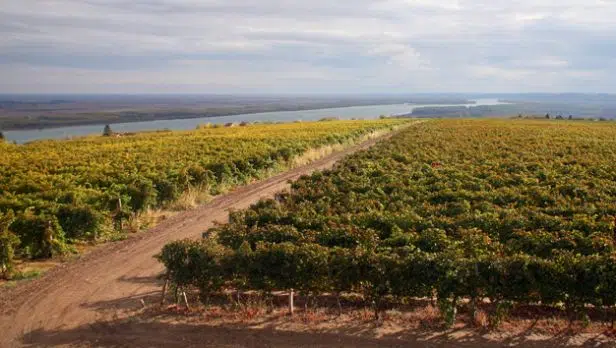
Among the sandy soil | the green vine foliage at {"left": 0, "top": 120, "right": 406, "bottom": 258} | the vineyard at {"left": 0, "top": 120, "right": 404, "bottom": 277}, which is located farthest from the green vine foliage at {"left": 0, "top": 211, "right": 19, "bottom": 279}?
the green vine foliage at {"left": 0, "top": 120, "right": 406, "bottom": 258}

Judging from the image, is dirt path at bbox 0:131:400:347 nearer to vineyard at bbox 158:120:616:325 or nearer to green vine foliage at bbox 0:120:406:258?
green vine foliage at bbox 0:120:406:258

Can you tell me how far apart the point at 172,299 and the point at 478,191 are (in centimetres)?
1183

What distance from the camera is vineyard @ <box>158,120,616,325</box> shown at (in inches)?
366

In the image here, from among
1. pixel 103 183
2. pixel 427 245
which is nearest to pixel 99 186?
pixel 103 183

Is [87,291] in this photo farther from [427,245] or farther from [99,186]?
[99,186]

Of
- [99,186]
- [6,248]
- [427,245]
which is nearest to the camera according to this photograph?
[427,245]

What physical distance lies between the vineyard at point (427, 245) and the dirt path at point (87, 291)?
1.76 metres

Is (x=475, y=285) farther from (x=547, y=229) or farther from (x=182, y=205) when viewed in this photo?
(x=182, y=205)

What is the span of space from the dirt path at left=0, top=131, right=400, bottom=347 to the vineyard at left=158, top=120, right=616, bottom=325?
1.76 m

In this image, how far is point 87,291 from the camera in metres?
11.9

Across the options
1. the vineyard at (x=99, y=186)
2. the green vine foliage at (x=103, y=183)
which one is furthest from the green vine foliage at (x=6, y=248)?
the green vine foliage at (x=103, y=183)

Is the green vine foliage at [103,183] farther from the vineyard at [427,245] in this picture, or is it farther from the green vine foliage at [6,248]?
the vineyard at [427,245]

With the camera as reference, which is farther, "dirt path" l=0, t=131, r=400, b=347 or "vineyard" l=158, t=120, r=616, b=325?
"dirt path" l=0, t=131, r=400, b=347

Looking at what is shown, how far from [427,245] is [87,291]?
7992mm
